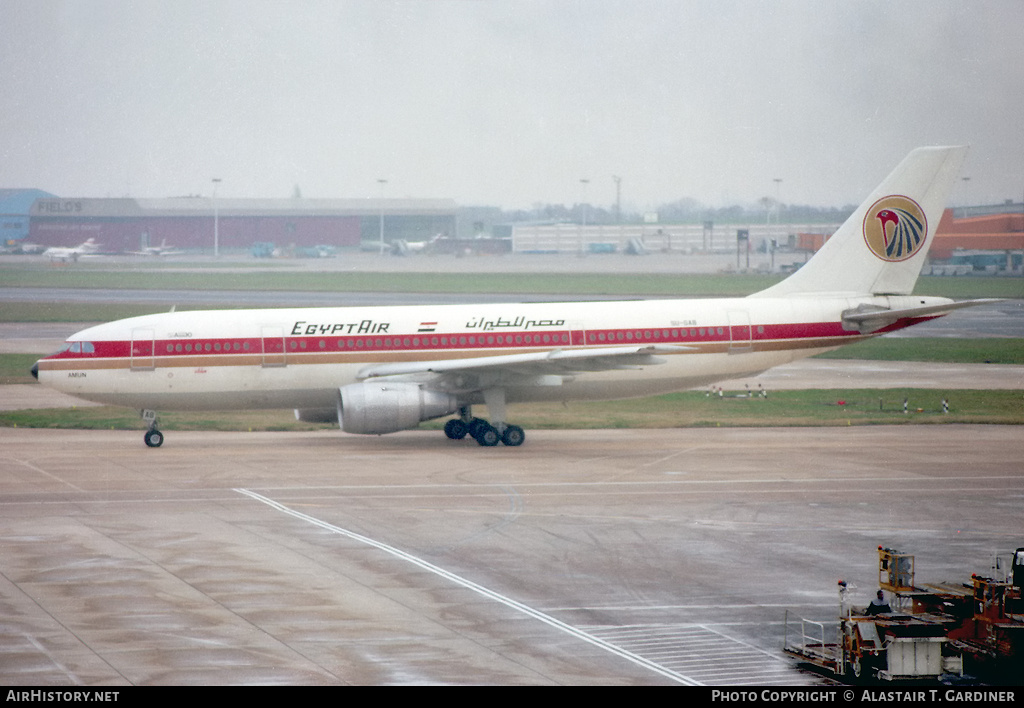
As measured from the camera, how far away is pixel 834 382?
176ft

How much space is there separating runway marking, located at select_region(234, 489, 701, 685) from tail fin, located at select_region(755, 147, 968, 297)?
20392 millimetres

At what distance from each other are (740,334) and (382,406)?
12162 mm

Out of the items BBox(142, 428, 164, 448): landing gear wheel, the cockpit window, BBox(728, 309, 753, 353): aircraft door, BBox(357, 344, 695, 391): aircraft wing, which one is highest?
BBox(728, 309, 753, 353): aircraft door

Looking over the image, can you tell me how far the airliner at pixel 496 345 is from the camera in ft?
122

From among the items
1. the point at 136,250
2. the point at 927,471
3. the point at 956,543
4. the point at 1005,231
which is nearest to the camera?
the point at 956,543

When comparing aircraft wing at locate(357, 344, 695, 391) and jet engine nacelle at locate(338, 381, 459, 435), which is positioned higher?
aircraft wing at locate(357, 344, 695, 391)

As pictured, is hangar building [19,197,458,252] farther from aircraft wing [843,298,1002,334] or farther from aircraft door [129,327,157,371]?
aircraft wing [843,298,1002,334]

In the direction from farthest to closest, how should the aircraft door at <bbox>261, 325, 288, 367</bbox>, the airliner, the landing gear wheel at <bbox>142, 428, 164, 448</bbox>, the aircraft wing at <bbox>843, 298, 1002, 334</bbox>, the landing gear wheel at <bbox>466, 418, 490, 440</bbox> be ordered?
the aircraft wing at <bbox>843, 298, 1002, 334</bbox> < the landing gear wheel at <bbox>466, 418, 490, 440</bbox> < the landing gear wheel at <bbox>142, 428, 164, 448</bbox> < the aircraft door at <bbox>261, 325, 288, 367</bbox> < the airliner

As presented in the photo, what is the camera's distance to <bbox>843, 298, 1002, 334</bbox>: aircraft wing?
131 feet

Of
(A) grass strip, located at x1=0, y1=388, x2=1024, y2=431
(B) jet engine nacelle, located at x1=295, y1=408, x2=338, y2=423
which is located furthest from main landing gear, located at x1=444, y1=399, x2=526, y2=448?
(B) jet engine nacelle, located at x1=295, y1=408, x2=338, y2=423

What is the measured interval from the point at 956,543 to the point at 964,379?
3078 centimetres

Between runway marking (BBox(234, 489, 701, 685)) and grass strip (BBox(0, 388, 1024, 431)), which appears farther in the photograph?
grass strip (BBox(0, 388, 1024, 431))
